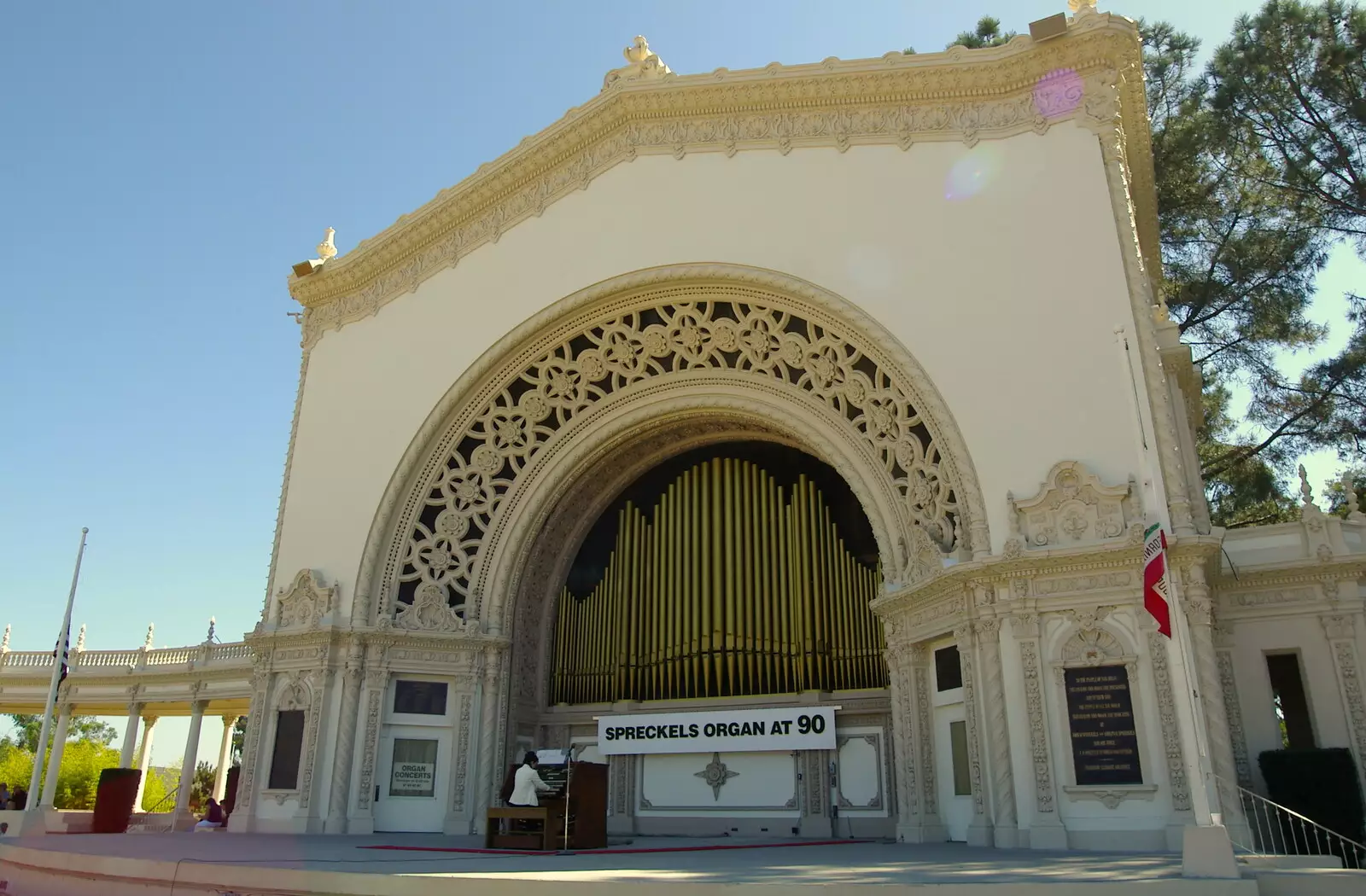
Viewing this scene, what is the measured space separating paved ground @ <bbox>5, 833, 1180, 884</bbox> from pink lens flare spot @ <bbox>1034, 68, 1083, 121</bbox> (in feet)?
31.4

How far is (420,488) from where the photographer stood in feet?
55.0

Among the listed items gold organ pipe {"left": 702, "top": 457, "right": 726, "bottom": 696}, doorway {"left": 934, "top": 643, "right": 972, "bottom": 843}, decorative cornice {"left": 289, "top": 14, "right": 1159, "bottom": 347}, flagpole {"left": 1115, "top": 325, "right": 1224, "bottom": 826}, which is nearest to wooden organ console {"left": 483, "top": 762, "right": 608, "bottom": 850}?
gold organ pipe {"left": 702, "top": 457, "right": 726, "bottom": 696}

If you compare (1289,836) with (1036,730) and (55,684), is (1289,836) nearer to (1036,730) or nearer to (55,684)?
(1036,730)

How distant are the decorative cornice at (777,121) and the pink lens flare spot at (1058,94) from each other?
0.06ft

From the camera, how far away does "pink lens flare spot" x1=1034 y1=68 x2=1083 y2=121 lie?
13500 millimetres

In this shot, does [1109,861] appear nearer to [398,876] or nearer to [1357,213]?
[398,876]

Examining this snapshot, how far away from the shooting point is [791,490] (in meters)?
16.5

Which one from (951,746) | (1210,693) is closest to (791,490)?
(951,746)

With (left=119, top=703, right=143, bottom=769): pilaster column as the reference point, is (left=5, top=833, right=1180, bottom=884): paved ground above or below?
below

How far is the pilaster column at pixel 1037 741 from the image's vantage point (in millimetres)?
10570

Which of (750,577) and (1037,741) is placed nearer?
(1037,741)

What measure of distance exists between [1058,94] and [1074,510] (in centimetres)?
606

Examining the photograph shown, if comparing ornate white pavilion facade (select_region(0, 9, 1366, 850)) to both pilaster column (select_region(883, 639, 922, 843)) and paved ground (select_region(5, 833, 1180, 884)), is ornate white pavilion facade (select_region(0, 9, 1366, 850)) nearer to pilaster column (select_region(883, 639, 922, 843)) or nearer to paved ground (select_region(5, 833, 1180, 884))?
pilaster column (select_region(883, 639, 922, 843))

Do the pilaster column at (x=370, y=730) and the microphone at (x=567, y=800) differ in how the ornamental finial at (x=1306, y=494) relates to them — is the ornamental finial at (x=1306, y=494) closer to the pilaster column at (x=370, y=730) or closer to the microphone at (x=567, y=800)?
the microphone at (x=567, y=800)
